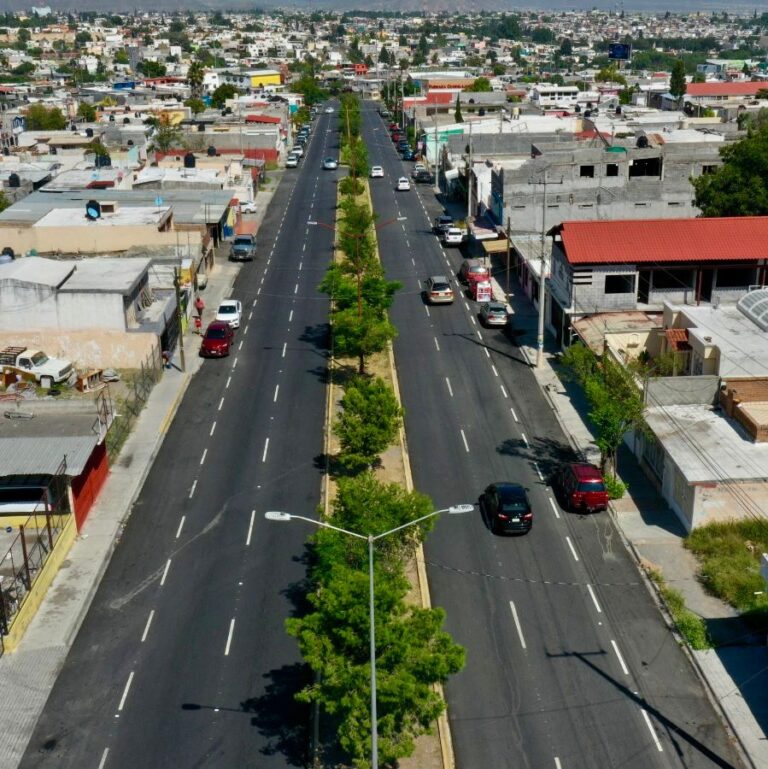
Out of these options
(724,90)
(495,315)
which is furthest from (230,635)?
(724,90)

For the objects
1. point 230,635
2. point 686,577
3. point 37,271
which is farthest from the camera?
point 37,271

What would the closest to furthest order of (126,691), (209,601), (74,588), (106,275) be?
(126,691) → (209,601) → (74,588) → (106,275)

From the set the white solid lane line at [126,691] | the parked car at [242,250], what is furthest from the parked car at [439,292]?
the white solid lane line at [126,691]

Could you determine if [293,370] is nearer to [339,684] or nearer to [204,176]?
[339,684]

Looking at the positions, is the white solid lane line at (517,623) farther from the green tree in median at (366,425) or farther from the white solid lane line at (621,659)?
the green tree in median at (366,425)

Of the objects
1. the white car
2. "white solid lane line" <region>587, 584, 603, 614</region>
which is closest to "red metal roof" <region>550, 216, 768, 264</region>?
the white car

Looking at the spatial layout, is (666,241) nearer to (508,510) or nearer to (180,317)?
(508,510)
